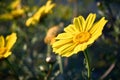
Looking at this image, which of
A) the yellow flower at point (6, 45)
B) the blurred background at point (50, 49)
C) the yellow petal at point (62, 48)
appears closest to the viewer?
the yellow petal at point (62, 48)

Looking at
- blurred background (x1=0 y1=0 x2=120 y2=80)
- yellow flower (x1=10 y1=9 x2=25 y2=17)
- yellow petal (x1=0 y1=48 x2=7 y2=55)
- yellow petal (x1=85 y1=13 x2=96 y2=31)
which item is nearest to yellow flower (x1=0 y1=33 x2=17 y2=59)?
yellow petal (x1=0 y1=48 x2=7 y2=55)

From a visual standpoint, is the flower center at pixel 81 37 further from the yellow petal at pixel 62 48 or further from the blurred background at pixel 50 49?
the blurred background at pixel 50 49

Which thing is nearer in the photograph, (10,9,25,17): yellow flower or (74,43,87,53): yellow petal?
(74,43,87,53): yellow petal

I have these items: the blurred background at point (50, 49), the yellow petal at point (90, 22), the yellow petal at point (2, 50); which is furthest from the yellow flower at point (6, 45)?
the yellow petal at point (90, 22)

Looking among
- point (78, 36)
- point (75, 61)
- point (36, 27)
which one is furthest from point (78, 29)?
point (36, 27)

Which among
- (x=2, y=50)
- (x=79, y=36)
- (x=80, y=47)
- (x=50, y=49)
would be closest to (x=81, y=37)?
(x=79, y=36)

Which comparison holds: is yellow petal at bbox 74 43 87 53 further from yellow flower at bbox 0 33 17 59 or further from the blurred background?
the blurred background

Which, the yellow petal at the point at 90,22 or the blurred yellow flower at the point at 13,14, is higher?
the blurred yellow flower at the point at 13,14
